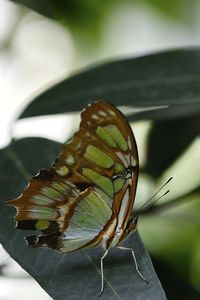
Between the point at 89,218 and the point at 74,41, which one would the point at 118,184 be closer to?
the point at 89,218

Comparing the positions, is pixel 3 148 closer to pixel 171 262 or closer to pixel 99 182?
pixel 99 182

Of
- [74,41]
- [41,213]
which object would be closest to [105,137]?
[41,213]

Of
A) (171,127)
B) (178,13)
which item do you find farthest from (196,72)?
(178,13)

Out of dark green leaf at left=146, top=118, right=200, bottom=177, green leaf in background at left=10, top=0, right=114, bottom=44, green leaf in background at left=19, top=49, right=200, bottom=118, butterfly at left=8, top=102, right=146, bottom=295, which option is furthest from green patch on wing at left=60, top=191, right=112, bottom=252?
green leaf in background at left=10, top=0, right=114, bottom=44

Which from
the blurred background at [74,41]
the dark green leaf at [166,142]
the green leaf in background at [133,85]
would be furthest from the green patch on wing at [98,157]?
the blurred background at [74,41]

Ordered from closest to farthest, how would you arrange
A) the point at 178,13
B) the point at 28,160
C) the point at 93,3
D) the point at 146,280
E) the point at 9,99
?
the point at 146,280
the point at 28,160
the point at 93,3
the point at 178,13
the point at 9,99
